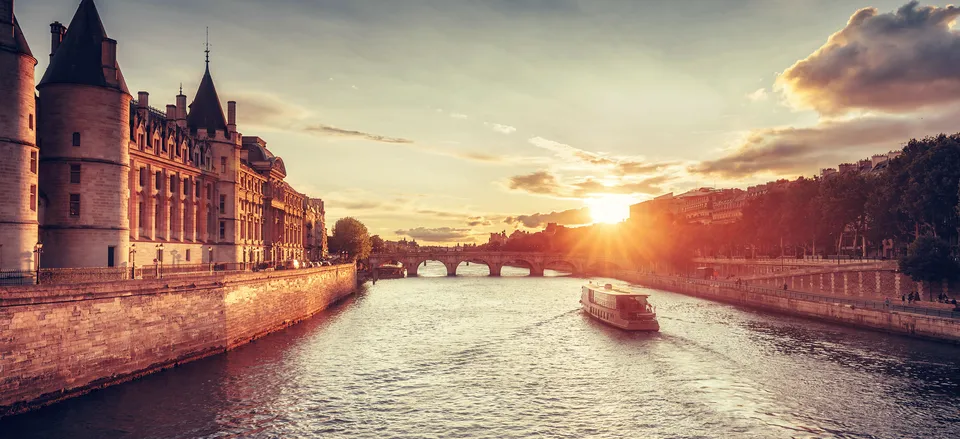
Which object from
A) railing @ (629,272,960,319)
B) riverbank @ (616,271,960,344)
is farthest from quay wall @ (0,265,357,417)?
railing @ (629,272,960,319)

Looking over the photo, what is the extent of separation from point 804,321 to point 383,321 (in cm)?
3913

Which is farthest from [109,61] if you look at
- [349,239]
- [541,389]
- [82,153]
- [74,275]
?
[349,239]

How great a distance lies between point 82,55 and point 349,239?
304ft

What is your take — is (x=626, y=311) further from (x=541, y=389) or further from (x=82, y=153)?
(x=82, y=153)

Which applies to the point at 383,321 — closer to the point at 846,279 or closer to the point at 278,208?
the point at 278,208

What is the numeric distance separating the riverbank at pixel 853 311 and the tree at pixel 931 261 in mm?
6383

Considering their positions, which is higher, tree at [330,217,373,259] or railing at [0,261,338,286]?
tree at [330,217,373,259]

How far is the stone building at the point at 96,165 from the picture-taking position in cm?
3253

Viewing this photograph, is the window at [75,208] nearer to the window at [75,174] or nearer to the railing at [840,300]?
the window at [75,174]

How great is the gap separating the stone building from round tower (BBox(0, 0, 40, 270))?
5cm

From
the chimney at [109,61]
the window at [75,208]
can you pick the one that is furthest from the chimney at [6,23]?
the window at [75,208]

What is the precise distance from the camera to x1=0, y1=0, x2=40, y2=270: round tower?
104 ft

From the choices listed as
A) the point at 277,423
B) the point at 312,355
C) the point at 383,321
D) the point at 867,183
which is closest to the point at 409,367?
the point at 312,355

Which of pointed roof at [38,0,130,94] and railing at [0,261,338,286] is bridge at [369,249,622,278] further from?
railing at [0,261,338,286]
